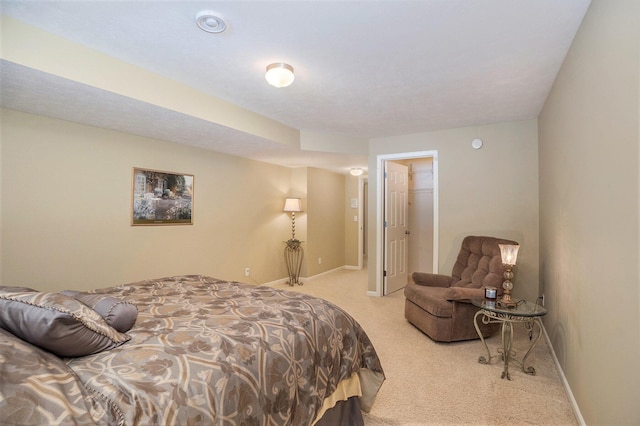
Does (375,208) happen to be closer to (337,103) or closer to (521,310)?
(337,103)

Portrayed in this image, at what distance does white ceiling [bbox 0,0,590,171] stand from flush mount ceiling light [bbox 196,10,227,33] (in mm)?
37

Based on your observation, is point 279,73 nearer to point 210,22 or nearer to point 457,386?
point 210,22

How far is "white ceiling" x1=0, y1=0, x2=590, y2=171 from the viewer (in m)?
1.82

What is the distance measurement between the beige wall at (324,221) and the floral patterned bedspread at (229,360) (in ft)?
12.8

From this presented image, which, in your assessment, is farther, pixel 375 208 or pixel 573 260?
pixel 375 208

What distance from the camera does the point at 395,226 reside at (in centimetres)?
511

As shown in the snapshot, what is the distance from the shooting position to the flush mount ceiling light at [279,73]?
7.84 feet

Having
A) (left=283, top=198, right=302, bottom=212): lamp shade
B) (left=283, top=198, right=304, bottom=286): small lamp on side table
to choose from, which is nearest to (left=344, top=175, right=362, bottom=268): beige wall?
(left=283, top=198, right=304, bottom=286): small lamp on side table

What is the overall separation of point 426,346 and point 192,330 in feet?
7.75

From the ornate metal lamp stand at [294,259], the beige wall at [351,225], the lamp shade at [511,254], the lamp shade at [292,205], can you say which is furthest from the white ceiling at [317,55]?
the beige wall at [351,225]

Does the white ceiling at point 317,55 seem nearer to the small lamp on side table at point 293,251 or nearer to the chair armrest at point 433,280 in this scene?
the chair armrest at point 433,280

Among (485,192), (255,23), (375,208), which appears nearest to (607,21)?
(255,23)

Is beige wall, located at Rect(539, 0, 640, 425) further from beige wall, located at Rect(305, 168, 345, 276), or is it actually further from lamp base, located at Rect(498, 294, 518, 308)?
beige wall, located at Rect(305, 168, 345, 276)

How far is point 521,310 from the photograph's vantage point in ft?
8.19
